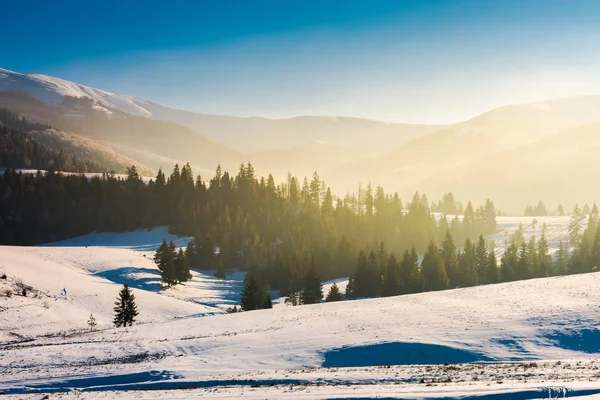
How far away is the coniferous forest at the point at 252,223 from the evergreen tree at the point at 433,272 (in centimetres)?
480

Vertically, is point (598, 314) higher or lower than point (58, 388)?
higher

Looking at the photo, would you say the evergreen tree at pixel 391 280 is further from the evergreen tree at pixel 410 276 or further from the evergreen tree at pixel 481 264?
the evergreen tree at pixel 481 264

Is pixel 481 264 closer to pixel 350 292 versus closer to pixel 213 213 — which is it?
pixel 350 292

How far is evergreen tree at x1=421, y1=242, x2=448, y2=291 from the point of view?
6988 cm

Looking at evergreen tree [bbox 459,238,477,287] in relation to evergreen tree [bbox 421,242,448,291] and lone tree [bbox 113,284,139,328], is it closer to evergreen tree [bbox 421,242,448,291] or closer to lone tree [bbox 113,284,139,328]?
evergreen tree [bbox 421,242,448,291]

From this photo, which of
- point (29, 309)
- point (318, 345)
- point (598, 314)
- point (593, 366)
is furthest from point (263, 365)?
point (29, 309)

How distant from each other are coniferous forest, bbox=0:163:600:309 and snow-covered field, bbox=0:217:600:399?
33331mm

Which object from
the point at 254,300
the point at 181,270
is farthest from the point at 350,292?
the point at 181,270

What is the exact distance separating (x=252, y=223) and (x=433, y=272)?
2306 inches

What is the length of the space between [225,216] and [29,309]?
224 feet

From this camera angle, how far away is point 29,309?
1855 inches

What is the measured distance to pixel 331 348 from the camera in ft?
98.2

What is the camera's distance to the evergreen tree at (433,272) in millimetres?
69875

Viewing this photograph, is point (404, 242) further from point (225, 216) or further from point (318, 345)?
point (318, 345)
